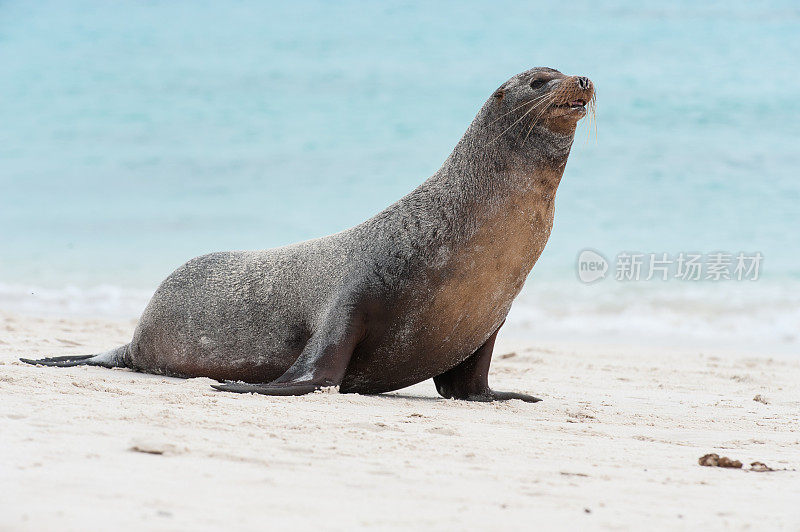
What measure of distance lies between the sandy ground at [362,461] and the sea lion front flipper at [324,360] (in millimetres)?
132

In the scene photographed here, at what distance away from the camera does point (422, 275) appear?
4.54 m

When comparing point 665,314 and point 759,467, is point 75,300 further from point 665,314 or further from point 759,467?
point 759,467

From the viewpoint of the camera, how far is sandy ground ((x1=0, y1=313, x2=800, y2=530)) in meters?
2.06

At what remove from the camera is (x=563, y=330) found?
12.2 m

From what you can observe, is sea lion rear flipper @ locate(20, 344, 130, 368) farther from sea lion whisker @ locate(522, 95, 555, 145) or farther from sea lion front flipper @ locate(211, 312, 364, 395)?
sea lion whisker @ locate(522, 95, 555, 145)

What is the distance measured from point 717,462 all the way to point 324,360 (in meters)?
1.96

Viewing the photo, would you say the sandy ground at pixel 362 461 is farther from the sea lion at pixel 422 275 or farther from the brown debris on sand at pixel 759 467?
the sea lion at pixel 422 275

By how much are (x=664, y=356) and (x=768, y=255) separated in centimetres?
805

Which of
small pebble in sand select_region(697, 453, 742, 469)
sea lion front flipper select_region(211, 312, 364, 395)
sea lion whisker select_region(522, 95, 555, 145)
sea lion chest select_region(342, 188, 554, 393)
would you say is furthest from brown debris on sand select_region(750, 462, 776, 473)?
sea lion whisker select_region(522, 95, 555, 145)

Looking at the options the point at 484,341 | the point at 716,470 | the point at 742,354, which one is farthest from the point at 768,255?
the point at 716,470

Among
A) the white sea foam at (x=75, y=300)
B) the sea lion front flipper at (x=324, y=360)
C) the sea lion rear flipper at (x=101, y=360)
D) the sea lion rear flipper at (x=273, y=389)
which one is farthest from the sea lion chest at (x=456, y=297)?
the white sea foam at (x=75, y=300)

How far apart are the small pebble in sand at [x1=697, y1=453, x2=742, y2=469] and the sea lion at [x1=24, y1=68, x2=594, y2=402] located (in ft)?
5.72

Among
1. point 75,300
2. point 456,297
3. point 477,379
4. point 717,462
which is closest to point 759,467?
point 717,462

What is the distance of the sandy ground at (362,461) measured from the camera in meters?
2.06
